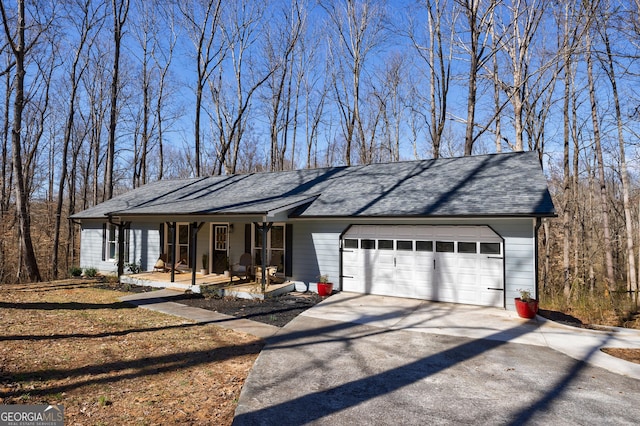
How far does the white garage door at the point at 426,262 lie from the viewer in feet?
29.0

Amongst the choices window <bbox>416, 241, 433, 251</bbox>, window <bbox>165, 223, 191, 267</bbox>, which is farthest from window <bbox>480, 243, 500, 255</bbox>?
window <bbox>165, 223, 191, 267</bbox>

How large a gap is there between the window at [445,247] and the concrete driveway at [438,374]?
206cm

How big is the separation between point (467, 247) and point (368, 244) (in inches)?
108

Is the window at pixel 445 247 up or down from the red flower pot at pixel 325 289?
up

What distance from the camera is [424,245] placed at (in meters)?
9.60

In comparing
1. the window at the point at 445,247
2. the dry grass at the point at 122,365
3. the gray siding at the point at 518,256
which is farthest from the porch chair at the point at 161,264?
the gray siding at the point at 518,256

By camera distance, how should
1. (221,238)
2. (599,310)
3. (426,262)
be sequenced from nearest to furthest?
(426,262) < (599,310) < (221,238)

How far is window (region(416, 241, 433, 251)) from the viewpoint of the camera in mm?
9523

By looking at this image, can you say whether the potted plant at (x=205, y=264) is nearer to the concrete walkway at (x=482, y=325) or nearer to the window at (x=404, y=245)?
the concrete walkway at (x=482, y=325)

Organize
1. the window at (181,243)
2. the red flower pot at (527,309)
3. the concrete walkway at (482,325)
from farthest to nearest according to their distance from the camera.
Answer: the window at (181,243)
the red flower pot at (527,309)
the concrete walkway at (482,325)

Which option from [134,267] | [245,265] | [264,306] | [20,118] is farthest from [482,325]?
[20,118]

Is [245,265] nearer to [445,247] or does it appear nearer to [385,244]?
[385,244]

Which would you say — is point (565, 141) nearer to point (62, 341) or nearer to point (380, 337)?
point (380, 337)

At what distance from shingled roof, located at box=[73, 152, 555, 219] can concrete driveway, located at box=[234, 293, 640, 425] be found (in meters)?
2.90
